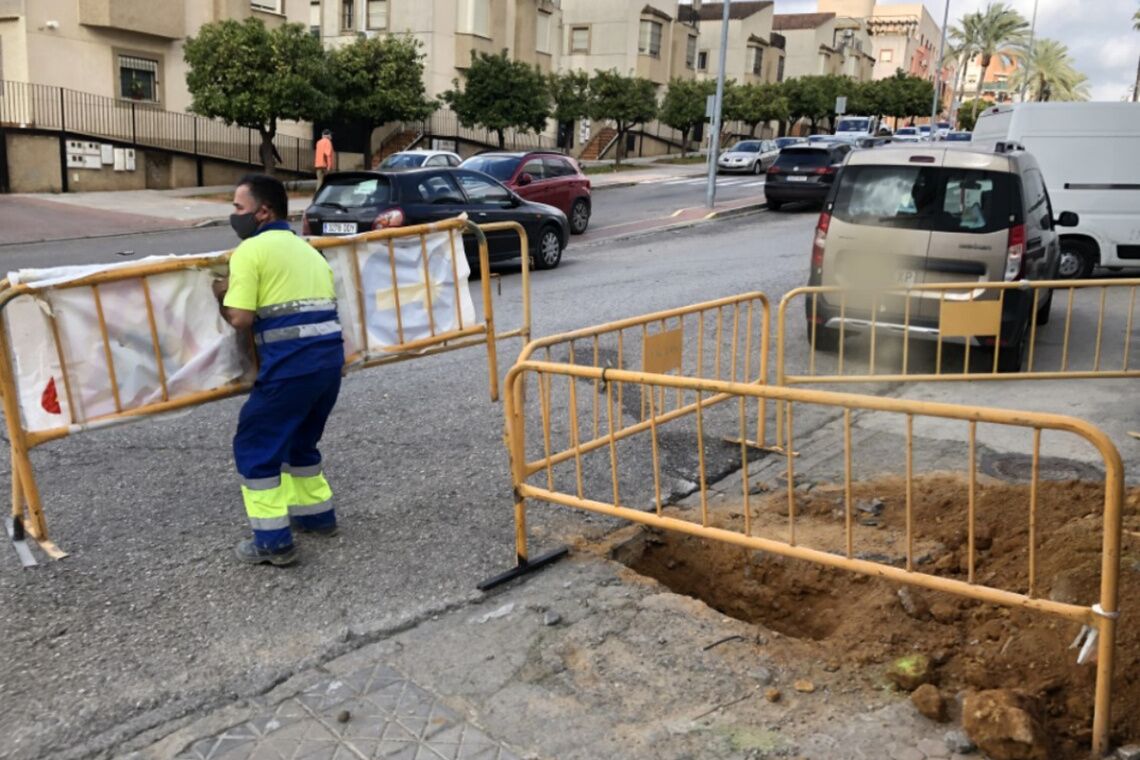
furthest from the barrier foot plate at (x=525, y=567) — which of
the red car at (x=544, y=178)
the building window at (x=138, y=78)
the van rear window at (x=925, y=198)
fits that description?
the building window at (x=138, y=78)

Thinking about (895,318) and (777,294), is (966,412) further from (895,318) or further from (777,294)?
(777,294)

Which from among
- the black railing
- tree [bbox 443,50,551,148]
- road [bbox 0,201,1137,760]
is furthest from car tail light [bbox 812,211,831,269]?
tree [bbox 443,50,551,148]

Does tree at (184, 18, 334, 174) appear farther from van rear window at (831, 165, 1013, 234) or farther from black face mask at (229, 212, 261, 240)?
black face mask at (229, 212, 261, 240)

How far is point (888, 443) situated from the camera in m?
6.66

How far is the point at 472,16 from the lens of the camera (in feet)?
130

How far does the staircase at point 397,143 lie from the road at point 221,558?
31224 millimetres

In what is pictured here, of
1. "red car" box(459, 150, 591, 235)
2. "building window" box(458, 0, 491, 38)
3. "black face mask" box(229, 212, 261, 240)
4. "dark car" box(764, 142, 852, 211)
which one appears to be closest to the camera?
"black face mask" box(229, 212, 261, 240)

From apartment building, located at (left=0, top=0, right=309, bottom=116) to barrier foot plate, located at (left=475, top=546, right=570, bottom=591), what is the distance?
25416 millimetres

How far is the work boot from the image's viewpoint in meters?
4.66

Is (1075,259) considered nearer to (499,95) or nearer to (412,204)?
(412,204)

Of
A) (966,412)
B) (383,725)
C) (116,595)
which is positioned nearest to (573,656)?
(383,725)

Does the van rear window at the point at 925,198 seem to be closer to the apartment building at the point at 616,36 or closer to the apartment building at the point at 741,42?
the apartment building at the point at 616,36

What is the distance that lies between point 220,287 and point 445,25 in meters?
36.6

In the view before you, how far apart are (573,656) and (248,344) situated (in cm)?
241
